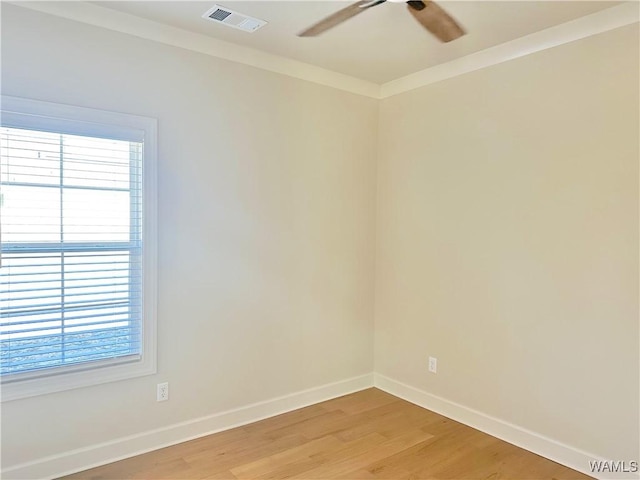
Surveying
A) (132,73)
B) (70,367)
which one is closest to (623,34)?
(132,73)

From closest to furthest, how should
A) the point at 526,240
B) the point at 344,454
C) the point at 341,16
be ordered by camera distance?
the point at 341,16 → the point at 344,454 → the point at 526,240

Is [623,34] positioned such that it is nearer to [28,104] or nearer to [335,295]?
[335,295]

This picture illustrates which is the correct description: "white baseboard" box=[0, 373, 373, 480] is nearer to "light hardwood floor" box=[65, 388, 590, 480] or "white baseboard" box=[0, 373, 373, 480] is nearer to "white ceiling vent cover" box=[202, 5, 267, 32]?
"light hardwood floor" box=[65, 388, 590, 480]

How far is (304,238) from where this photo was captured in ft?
11.5

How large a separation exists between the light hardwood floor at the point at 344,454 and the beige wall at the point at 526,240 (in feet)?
0.91

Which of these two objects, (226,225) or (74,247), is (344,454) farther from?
(74,247)

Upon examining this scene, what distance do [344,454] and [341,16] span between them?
2.49 m

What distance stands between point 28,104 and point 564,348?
3314mm

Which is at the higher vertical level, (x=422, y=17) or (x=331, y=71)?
(x=331, y=71)

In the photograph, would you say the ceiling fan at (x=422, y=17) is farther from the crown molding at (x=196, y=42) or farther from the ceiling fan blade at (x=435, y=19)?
the crown molding at (x=196, y=42)

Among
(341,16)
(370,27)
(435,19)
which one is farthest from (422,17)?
(370,27)

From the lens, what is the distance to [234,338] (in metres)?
3.16

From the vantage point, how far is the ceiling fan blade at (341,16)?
208 cm

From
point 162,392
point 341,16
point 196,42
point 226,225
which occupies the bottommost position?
point 162,392
